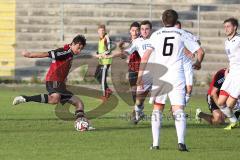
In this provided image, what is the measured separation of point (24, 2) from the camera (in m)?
37.2

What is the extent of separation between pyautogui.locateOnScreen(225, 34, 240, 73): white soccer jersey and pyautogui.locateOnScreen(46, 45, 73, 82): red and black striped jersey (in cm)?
320

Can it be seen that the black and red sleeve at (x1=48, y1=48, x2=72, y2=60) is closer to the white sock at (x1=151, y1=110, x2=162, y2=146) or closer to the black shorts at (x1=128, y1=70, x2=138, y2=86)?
the black shorts at (x1=128, y1=70, x2=138, y2=86)

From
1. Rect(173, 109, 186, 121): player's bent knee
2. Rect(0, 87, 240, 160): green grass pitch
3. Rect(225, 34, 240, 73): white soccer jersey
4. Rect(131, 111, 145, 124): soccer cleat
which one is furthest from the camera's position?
Rect(131, 111, 145, 124): soccer cleat

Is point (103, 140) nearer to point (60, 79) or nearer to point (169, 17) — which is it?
point (60, 79)

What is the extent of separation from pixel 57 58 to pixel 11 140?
106 inches

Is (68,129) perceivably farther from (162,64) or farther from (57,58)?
(162,64)

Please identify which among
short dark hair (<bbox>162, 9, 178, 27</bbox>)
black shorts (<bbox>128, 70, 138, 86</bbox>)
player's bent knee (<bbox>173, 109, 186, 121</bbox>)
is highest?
short dark hair (<bbox>162, 9, 178, 27</bbox>)

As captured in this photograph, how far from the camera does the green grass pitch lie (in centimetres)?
1436

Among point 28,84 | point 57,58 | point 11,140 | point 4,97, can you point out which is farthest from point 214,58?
point 11,140

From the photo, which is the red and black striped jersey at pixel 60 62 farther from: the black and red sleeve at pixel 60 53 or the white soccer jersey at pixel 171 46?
the white soccer jersey at pixel 171 46

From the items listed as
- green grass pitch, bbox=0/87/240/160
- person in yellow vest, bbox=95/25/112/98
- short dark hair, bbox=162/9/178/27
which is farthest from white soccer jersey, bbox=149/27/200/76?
person in yellow vest, bbox=95/25/112/98

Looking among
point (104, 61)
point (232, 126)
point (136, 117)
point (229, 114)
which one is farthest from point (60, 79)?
point (104, 61)

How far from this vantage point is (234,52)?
60.9 feet

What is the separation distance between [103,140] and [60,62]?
263 cm
